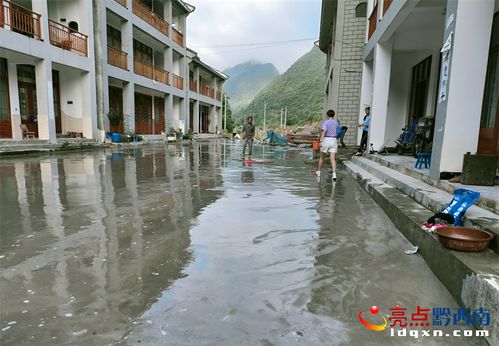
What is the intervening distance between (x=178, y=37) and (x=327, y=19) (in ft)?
44.8

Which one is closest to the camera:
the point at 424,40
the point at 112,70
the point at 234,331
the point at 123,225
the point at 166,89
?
the point at 234,331

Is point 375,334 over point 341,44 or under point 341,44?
under

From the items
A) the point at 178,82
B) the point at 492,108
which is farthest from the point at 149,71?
the point at 492,108

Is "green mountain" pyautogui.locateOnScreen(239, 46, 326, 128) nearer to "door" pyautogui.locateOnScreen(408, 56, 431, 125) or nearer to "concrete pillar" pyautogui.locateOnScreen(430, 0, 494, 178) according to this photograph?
"door" pyautogui.locateOnScreen(408, 56, 431, 125)

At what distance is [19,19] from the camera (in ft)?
42.7

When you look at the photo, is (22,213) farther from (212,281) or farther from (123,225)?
(212,281)

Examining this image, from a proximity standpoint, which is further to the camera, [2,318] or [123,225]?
[123,225]

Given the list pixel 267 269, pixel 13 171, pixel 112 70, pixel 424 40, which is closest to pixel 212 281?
pixel 267 269

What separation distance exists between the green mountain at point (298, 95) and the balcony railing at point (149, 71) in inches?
1306

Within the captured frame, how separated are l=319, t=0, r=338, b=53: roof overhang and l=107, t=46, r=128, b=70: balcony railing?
11.6 metres

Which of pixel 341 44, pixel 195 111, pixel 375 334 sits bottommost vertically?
pixel 375 334

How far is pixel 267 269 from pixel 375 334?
3.38ft

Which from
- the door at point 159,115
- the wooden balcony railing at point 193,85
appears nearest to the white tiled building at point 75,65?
the door at point 159,115

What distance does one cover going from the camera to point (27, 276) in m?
2.61
